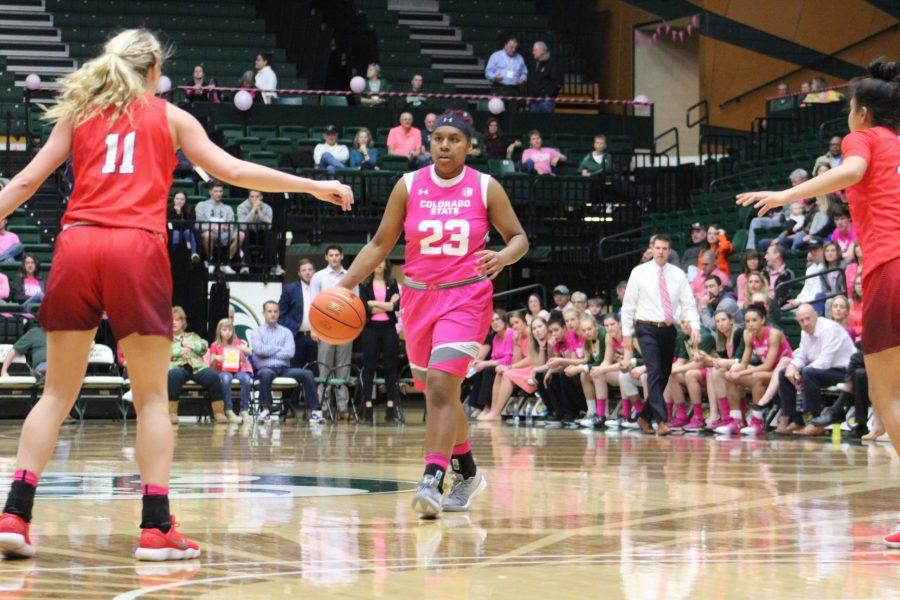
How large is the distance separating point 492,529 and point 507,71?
20374 millimetres

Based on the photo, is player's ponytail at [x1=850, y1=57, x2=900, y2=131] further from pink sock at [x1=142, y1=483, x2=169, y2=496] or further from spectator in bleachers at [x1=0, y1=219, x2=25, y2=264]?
spectator in bleachers at [x1=0, y1=219, x2=25, y2=264]

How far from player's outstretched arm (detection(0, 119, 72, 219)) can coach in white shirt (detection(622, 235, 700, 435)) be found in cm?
862

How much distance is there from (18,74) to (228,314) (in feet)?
34.0

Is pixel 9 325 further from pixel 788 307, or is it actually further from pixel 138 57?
pixel 138 57

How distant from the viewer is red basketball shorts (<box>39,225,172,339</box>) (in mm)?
4828

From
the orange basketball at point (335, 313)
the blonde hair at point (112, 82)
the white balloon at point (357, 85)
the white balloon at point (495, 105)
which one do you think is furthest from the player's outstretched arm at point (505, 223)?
the white balloon at point (495, 105)

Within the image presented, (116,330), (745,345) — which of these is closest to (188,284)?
(745,345)

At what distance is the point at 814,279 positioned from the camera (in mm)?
14852

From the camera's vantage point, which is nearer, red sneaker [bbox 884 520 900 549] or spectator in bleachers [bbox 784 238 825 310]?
red sneaker [bbox 884 520 900 549]

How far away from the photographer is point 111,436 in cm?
1241

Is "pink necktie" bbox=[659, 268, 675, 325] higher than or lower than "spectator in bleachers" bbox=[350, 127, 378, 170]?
lower

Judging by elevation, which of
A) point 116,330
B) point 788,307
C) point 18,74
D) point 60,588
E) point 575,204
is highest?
point 18,74

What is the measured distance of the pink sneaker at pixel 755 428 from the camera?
13.3 meters

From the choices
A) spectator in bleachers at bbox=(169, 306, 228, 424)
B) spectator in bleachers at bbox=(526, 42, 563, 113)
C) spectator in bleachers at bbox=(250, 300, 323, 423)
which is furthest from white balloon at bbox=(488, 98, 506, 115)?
spectator in bleachers at bbox=(169, 306, 228, 424)
